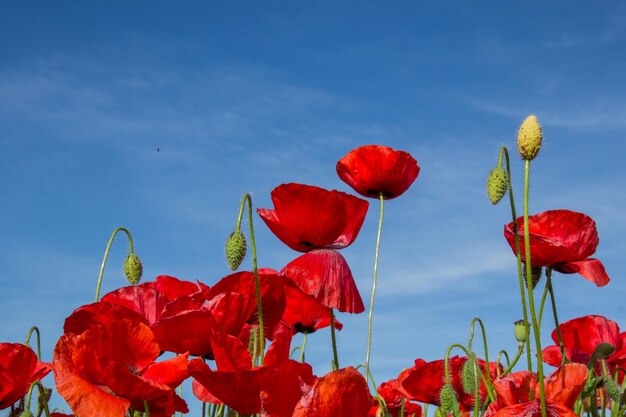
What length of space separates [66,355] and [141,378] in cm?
20

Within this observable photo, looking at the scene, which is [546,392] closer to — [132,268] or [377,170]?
[377,170]

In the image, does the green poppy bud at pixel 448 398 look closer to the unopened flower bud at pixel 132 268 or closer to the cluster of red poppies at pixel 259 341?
the cluster of red poppies at pixel 259 341

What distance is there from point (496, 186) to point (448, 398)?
0.89m

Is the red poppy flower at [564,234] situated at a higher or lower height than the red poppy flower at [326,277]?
higher

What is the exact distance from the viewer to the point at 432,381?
3301mm

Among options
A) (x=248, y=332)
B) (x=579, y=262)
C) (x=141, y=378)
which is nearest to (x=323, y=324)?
(x=248, y=332)

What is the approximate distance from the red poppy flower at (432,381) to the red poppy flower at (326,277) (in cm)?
83

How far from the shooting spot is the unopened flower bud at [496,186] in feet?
7.14

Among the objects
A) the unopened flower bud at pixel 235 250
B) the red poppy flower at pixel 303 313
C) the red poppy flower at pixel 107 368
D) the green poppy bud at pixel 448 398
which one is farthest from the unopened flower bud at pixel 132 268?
the green poppy bud at pixel 448 398

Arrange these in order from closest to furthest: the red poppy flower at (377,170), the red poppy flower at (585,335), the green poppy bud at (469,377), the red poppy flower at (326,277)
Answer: the red poppy flower at (326,277) < the green poppy bud at (469,377) < the red poppy flower at (377,170) < the red poppy flower at (585,335)

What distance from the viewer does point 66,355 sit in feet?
6.59

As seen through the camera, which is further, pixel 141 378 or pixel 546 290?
pixel 546 290

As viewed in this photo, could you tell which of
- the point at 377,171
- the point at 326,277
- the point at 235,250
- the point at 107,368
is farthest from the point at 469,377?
the point at 107,368

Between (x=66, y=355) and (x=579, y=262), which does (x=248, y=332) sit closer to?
(x=66, y=355)
